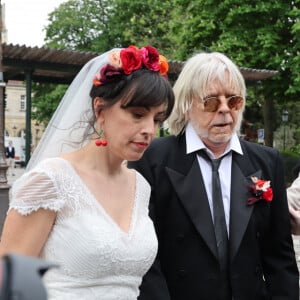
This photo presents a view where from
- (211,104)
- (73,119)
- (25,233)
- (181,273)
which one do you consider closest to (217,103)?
(211,104)

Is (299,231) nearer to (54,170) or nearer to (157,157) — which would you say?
(157,157)

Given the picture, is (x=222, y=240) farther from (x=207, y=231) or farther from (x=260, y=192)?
(x=260, y=192)

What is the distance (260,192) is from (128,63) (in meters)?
0.95

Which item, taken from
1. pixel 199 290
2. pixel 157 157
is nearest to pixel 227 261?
pixel 199 290

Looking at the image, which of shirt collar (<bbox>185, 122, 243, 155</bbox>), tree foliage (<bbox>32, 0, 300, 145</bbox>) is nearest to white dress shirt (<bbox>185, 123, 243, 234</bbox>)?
shirt collar (<bbox>185, 122, 243, 155</bbox>)

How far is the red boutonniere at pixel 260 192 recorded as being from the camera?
97.8 inches

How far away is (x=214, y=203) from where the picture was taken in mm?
2463

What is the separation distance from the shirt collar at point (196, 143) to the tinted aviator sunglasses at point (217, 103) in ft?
0.49

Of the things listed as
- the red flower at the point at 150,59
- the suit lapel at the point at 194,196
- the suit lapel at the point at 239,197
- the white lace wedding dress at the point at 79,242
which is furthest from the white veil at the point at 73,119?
the suit lapel at the point at 239,197

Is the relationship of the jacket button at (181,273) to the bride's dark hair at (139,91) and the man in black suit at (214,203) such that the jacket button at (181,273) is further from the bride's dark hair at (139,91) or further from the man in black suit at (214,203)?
the bride's dark hair at (139,91)

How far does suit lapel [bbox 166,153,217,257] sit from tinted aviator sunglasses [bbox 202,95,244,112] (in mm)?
241

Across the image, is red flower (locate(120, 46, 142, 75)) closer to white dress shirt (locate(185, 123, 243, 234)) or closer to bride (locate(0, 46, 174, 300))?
bride (locate(0, 46, 174, 300))

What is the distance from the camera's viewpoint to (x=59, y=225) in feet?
5.59

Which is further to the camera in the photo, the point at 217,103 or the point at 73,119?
the point at 217,103
